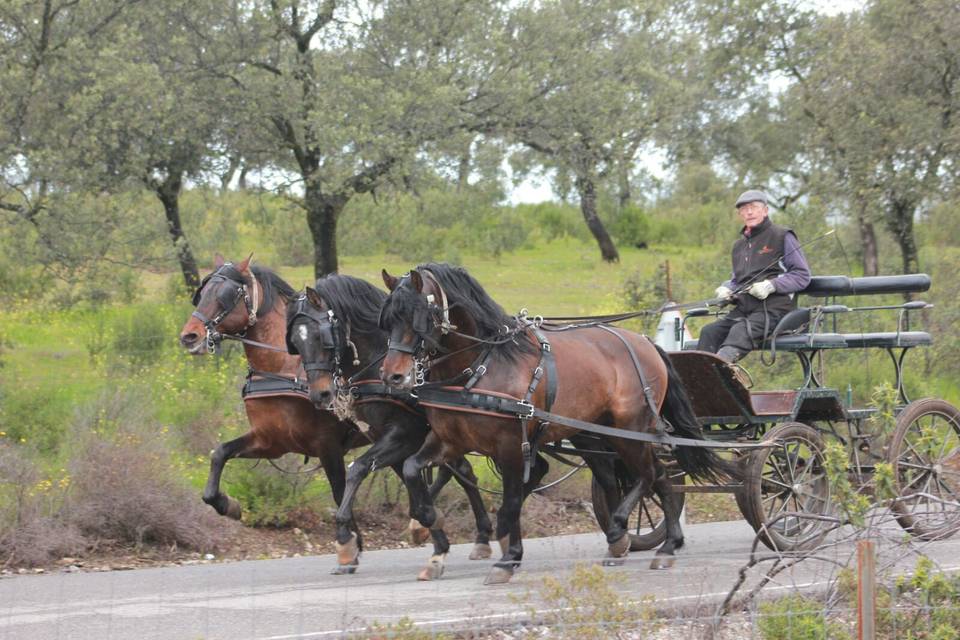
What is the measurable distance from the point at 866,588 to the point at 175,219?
1713cm

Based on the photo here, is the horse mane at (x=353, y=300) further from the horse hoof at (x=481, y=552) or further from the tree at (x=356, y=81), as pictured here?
the tree at (x=356, y=81)

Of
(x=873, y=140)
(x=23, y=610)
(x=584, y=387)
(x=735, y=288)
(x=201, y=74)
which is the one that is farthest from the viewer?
(x=873, y=140)

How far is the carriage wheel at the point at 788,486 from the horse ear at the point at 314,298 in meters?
3.41

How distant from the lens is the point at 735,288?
10.4 metres

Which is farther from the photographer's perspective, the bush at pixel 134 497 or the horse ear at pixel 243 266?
the bush at pixel 134 497

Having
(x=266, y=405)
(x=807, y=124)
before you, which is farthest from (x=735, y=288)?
(x=807, y=124)

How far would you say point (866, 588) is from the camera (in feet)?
19.3

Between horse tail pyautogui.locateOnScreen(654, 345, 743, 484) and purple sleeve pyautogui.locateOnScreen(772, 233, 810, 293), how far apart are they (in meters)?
1.06

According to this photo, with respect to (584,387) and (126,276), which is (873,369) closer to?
(584,387)

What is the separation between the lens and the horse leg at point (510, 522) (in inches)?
342

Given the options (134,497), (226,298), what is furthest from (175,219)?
(226,298)

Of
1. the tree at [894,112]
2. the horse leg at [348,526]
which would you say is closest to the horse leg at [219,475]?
the horse leg at [348,526]

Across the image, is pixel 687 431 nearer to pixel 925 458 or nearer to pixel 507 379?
pixel 507 379

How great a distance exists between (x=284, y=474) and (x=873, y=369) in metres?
8.71
